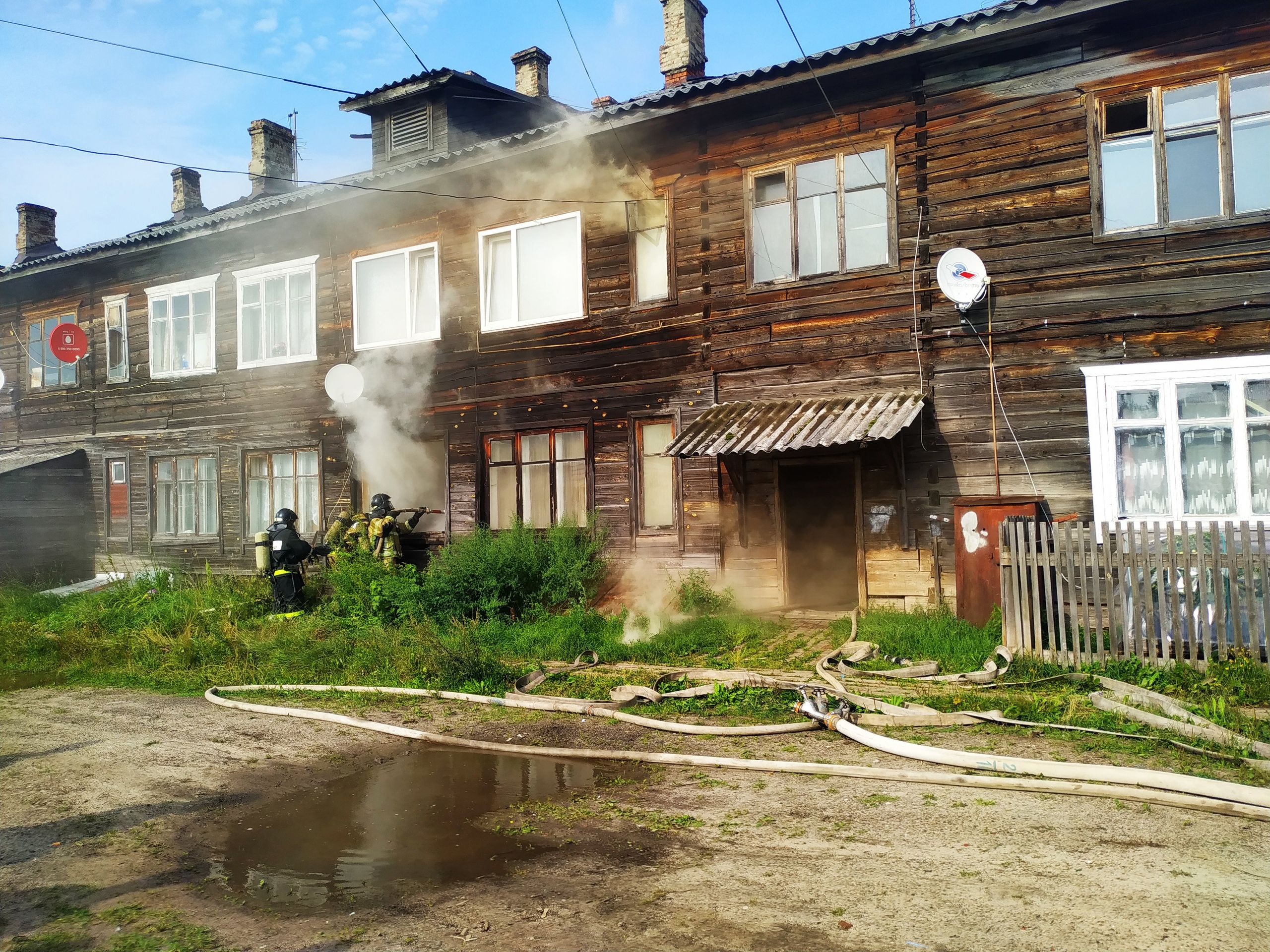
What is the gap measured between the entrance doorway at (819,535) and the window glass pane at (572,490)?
125 inches

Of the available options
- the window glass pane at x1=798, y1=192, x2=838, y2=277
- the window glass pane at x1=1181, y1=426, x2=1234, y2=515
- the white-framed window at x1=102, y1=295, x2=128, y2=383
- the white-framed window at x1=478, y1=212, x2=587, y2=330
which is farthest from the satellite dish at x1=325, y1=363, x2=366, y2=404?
the window glass pane at x1=1181, y1=426, x2=1234, y2=515

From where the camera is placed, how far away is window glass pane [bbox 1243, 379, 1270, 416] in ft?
29.6

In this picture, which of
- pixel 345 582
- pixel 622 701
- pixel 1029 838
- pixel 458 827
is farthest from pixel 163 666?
pixel 1029 838

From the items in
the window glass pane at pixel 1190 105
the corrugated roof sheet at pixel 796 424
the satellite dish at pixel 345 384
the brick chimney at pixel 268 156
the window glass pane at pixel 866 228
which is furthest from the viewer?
the brick chimney at pixel 268 156

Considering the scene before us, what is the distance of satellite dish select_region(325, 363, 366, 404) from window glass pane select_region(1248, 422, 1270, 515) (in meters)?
12.9

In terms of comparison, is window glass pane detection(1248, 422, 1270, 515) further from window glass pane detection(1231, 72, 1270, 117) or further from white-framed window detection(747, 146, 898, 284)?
white-framed window detection(747, 146, 898, 284)

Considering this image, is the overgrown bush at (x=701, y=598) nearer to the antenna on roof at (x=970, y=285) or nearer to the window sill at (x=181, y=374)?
the antenna on roof at (x=970, y=285)

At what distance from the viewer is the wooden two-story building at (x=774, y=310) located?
952 cm

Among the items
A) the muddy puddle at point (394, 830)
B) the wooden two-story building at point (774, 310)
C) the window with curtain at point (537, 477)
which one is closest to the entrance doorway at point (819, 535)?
the wooden two-story building at point (774, 310)

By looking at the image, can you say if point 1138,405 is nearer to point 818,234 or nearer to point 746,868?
point 818,234

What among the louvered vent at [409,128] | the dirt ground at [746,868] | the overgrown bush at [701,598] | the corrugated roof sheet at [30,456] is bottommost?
the dirt ground at [746,868]

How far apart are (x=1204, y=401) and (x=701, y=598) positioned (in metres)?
6.16

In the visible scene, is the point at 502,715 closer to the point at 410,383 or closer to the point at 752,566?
the point at 752,566

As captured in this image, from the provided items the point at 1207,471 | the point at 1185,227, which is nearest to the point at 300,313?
the point at 1185,227
